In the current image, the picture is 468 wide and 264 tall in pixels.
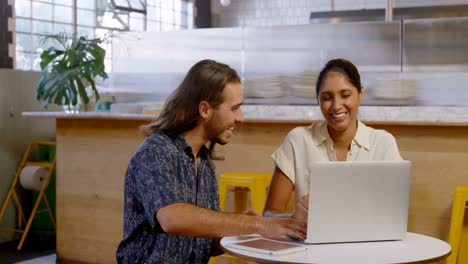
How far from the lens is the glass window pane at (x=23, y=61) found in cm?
678

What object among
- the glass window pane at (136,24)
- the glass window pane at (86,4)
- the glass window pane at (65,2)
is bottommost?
the glass window pane at (136,24)

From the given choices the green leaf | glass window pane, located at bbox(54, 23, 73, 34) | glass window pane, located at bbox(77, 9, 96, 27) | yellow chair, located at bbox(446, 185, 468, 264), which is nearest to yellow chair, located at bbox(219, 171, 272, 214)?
yellow chair, located at bbox(446, 185, 468, 264)

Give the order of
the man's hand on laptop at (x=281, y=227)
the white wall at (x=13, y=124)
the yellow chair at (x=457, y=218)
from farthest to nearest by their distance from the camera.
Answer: the white wall at (x=13, y=124) < the yellow chair at (x=457, y=218) < the man's hand on laptop at (x=281, y=227)

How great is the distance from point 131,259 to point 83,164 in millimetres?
3080

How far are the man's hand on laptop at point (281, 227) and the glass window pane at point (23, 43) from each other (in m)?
5.05

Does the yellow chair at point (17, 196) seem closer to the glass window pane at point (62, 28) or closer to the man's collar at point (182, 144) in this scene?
the glass window pane at point (62, 28)

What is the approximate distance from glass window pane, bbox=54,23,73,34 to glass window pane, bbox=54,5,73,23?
0.16ft

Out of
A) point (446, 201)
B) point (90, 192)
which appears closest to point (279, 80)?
point (90, 192)

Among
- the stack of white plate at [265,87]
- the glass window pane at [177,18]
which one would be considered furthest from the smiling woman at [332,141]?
the glass window pane at [177,18]

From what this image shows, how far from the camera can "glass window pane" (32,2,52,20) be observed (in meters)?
7.02

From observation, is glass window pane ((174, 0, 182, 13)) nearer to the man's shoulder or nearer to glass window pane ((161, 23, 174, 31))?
glass window pane ((161, 23, 174, 31))

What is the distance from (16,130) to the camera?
6258mm

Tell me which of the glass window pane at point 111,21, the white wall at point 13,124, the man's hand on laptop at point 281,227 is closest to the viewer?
the man's hand on laptop at point 281,227

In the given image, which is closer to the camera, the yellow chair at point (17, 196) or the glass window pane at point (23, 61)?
the yellow chair at point (17, 196)
